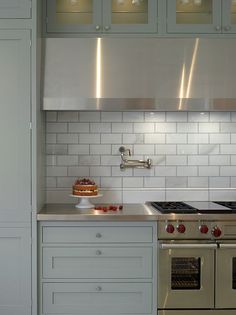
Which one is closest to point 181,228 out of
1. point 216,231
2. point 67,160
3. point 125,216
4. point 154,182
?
point 216,231

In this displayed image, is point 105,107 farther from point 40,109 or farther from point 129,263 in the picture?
point 129,263

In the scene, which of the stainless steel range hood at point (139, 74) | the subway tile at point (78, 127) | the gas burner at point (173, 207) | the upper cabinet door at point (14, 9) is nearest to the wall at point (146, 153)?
the subway tile at point (78, 127)

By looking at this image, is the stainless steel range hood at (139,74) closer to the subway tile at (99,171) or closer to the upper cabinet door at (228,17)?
the upper cabinet door at (228,17)

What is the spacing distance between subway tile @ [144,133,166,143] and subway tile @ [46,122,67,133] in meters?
0.69

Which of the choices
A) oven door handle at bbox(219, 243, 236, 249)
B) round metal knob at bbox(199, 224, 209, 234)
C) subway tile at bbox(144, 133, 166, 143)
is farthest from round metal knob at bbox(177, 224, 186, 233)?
subway tile at bbox(144, 133, 166, 143)

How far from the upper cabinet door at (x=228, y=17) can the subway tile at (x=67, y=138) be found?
144 cm

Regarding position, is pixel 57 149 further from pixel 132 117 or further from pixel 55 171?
pixel 132 117

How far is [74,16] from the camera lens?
2.99 meters

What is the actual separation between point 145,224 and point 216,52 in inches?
54.0

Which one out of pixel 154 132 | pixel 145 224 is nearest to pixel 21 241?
pixel 145 224

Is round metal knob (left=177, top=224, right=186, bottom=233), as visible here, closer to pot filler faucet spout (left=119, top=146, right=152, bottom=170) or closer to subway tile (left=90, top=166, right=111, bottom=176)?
pot filler faucet spout (left=119, top=146, right=152, bottom=170)

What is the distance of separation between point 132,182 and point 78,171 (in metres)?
0.46

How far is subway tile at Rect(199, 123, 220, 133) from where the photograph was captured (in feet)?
10.8

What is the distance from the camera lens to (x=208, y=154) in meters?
3.30
